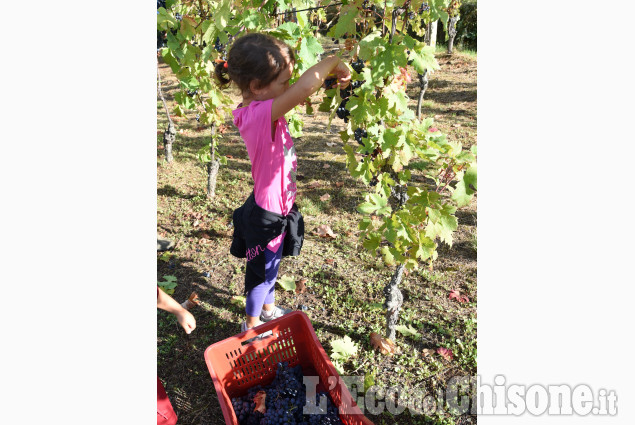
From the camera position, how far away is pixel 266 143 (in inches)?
78.7

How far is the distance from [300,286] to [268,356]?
814 millimetres

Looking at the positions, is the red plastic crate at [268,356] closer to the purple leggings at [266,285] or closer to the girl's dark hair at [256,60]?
the purple leggings at [266,285]

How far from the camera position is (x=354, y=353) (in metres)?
2.59

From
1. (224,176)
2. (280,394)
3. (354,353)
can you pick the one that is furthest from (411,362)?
(224,176)

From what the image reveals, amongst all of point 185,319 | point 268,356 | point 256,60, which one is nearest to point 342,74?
point 256,60

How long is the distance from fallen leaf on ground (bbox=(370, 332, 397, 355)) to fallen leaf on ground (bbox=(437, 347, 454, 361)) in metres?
0.26

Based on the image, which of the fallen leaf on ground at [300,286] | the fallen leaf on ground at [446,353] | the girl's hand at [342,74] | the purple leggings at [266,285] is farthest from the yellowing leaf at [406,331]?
the girl's hand at [342,74]

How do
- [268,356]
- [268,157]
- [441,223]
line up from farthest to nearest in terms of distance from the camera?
1. [268,356]
2. [268,157]
3. [441,223]

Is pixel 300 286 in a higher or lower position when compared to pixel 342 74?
lower

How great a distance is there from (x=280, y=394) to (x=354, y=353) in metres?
0.57

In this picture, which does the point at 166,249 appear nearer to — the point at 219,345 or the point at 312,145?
the point at 219,345

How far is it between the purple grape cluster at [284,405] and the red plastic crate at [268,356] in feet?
0.21

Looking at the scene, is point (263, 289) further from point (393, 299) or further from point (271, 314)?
point (393, 299)

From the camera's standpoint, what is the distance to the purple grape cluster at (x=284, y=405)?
206cm
